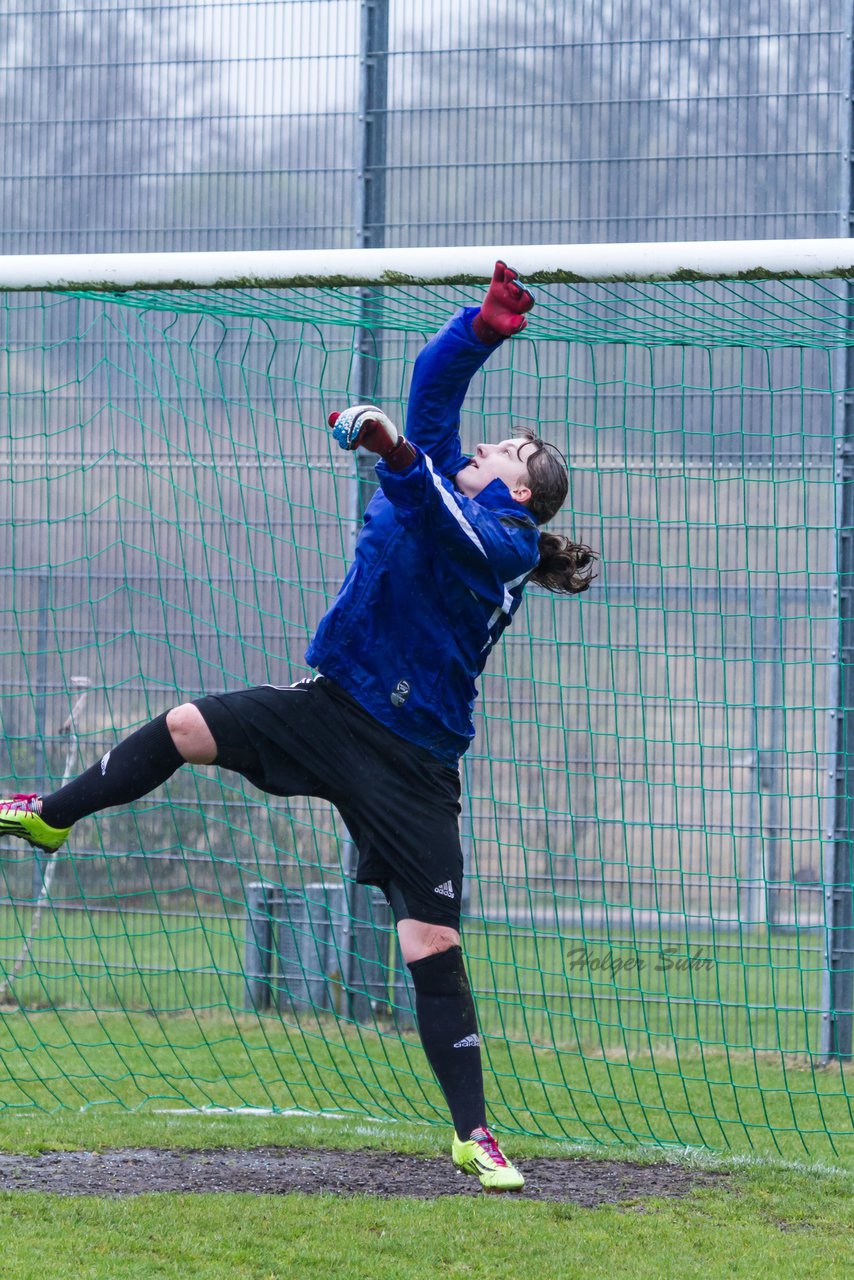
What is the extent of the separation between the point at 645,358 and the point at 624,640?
141cm

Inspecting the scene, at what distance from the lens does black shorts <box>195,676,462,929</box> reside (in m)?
4.05

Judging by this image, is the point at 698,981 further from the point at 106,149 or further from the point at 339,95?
the point at 106,149

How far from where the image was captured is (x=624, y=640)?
7.32 m

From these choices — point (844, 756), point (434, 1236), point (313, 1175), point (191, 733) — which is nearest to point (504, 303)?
point (191, 733)

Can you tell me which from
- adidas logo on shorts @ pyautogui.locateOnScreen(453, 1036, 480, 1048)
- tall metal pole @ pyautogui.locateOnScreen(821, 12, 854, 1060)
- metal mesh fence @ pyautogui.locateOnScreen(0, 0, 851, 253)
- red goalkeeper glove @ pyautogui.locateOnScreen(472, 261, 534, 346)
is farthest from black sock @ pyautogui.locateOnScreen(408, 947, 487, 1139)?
metal mesh fence @ pyautogui.locateOnScreen(0, 0, 851, 253)

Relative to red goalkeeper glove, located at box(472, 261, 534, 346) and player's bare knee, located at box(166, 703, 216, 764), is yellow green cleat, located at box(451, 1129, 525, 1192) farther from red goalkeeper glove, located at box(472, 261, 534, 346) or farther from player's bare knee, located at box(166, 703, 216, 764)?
red goalkeeper glove, located at box(472, 261, 534, 346)

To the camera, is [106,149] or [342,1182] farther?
[106,149]

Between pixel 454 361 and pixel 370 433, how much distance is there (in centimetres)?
56

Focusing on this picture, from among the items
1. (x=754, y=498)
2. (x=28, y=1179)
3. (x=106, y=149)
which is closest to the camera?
(x=28, y=1179)

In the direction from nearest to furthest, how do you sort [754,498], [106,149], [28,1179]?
[28,1179] → [754,498] → [106,149]

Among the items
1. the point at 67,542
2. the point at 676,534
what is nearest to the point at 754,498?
the point at 676,534

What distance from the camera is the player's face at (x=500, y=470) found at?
415cm

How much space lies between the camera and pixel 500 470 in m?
4.17

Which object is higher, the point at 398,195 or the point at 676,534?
the point at 398,195
